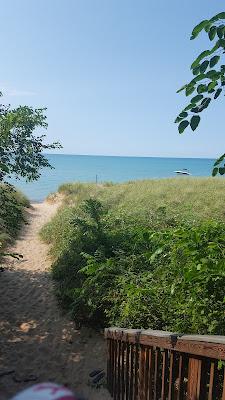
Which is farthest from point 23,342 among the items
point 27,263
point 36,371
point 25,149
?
point 27,263

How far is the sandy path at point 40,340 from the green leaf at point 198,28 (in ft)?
13.7

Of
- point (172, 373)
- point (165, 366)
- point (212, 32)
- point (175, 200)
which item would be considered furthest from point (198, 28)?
point (175, 200)

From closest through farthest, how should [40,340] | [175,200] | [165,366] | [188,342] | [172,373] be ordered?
[188,342] → [172,373] → [165,366] → [40,340] → [175,200]

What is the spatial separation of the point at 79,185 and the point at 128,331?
24333 mm

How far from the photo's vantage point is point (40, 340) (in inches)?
312

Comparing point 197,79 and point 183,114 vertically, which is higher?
point 197,79

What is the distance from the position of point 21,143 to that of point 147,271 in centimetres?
415

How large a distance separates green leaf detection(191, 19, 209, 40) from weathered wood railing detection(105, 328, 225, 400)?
1.65 meters

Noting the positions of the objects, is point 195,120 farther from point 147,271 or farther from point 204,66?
point 147,271

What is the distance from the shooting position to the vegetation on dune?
4411 mm

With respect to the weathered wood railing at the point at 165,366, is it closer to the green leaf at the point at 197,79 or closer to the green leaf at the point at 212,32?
the green leaf at the point at 197,79

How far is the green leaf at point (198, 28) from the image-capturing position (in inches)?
79.7

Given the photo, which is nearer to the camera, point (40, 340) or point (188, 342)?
point (188, 342)

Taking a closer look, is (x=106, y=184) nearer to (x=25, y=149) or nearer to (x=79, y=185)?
(x=79, y=185)
